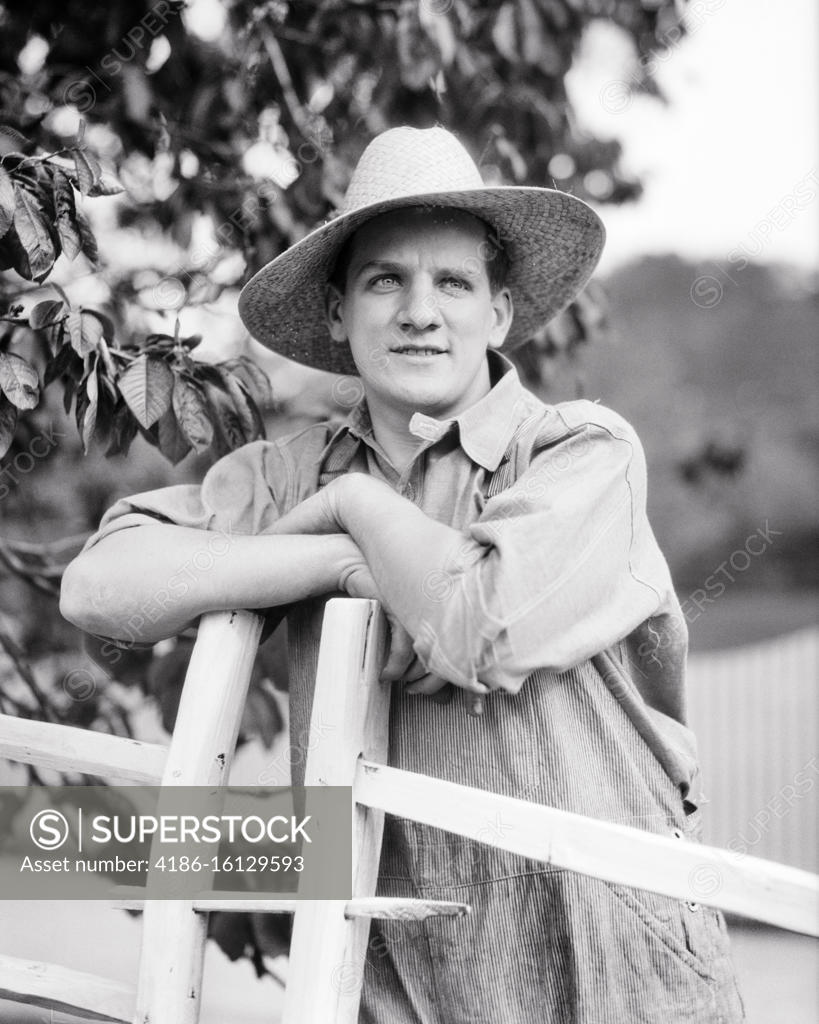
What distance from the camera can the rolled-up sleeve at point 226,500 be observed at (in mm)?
1577

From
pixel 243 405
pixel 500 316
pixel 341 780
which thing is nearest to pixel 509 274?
pixel 500 316

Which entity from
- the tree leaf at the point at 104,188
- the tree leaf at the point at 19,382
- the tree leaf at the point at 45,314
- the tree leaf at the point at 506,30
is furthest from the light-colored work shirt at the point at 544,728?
the tree leaf at the point at 506,30

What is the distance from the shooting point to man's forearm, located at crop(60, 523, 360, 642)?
56.7 inches

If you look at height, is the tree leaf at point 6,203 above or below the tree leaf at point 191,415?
above

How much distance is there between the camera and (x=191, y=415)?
1.77 meters

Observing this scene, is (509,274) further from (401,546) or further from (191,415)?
(401,546)

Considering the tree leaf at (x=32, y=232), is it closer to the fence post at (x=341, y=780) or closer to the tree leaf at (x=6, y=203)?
the tree leaf at (x=6, y=203)

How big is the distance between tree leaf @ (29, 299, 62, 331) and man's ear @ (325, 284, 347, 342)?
14.9 inches

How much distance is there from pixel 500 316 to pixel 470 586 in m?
0.61

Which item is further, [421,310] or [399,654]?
[421,310]

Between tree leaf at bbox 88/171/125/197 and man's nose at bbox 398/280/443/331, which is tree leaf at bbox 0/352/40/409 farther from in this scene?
man's nose at bbox 398/280/443/331

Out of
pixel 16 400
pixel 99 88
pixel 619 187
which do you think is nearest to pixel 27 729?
pixel 16 400

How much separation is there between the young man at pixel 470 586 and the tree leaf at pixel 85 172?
10.3 inches

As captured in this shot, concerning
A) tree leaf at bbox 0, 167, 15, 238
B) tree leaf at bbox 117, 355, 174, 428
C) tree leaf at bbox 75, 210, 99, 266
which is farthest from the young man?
tree leaf at bbox 0, 167, 15, 238
